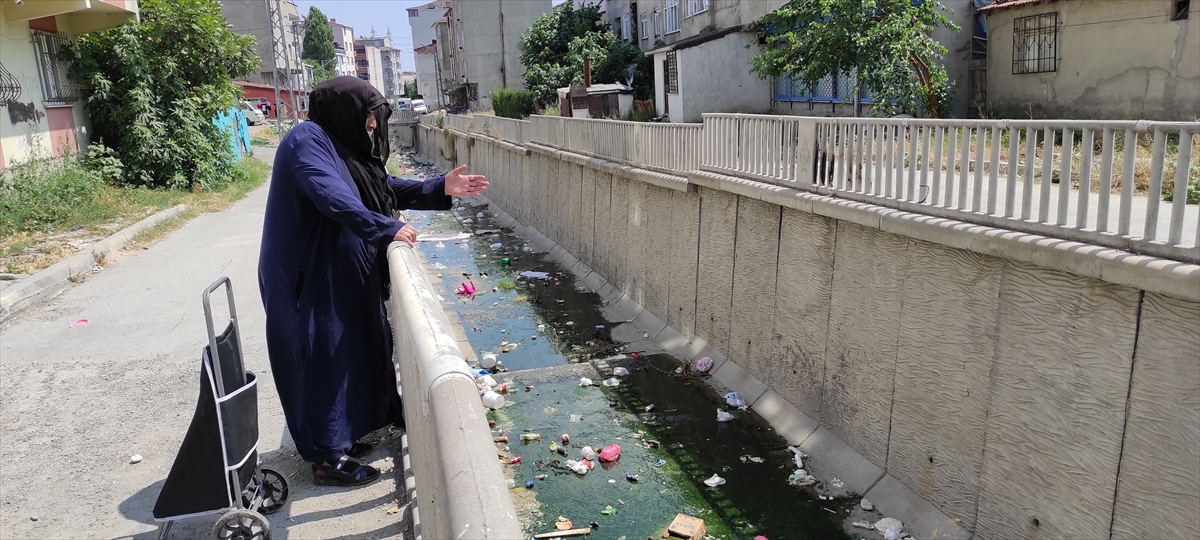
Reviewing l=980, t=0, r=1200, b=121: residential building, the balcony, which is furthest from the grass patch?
l=980, t=0, r=1200, b=121: residential building

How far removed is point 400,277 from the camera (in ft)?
10.2

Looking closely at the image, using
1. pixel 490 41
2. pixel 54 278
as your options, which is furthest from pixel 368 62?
pixel 54 278

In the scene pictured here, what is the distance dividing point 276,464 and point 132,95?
1480 centimetres

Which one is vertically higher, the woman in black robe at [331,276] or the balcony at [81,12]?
the balcony at [81,12]

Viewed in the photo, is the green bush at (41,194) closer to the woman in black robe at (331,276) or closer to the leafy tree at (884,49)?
the woman in black robe at (331,276)

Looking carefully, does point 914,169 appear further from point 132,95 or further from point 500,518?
point 132,95

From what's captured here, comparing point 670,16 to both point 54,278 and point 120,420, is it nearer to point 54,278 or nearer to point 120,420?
point 54,278

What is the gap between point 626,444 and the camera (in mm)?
6805

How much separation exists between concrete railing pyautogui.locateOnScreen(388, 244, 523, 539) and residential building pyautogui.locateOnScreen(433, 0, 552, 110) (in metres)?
45.9

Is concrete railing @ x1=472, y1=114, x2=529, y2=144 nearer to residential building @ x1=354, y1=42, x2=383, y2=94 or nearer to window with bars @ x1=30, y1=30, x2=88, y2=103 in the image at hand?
window with bars @ x1=30, y1=30, x2=88, y2=103

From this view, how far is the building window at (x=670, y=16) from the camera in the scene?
27.4 m

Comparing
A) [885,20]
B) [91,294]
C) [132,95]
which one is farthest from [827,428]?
[132,95]

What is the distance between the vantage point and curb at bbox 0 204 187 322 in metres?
8.32

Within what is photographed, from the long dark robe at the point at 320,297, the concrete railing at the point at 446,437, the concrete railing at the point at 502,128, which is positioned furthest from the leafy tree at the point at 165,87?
the concrete railing at the point at 446,437
